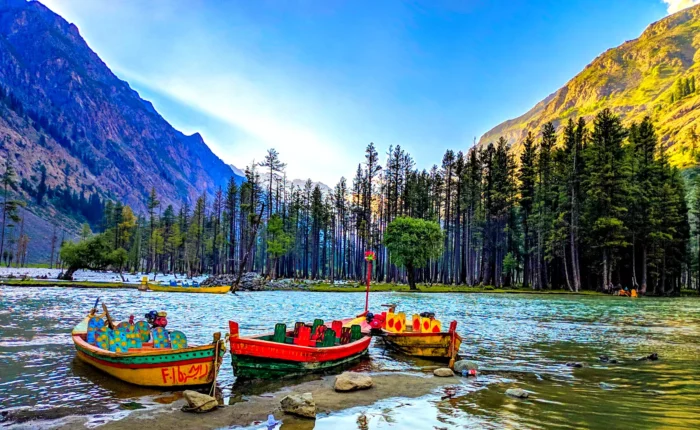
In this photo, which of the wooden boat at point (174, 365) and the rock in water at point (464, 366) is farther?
the rock in water at point (464, 366)

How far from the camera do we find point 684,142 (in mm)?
164125

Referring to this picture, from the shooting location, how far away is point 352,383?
11.0 meters

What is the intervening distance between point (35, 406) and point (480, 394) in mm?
10071

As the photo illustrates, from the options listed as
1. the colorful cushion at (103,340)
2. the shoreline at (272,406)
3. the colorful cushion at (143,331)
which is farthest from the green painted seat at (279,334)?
the colorful cushion at (103,340)

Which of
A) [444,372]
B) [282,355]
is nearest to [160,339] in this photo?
[282,355]

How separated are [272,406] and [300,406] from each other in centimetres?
116

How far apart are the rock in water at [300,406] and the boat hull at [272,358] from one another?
303 centimetres

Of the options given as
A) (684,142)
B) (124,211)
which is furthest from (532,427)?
(684,142)

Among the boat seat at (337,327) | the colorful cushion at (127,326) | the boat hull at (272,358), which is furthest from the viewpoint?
the boat seat at (337,327)

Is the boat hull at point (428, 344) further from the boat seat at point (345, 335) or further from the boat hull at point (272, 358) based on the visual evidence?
the boat hull at point (272, 358)

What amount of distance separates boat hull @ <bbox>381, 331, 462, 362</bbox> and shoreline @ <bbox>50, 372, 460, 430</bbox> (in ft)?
8.82

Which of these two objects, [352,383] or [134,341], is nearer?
[352,383]

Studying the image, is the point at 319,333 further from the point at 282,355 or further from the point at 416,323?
the point at 416,323

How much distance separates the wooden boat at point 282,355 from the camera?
11.8 m
